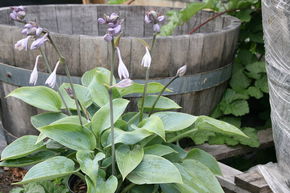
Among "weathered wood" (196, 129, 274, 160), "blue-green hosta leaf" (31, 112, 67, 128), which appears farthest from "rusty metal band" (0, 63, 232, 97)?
"weathered wood" (196, 129, 274, 160)

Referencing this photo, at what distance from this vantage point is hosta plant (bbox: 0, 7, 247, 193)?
1305 millimetres

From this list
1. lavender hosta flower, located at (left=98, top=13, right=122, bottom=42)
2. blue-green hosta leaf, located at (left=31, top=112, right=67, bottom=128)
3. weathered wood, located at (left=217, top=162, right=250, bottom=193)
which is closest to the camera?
lavender hosta flower, located at (left=98, top=13, right=122, bottom=42)

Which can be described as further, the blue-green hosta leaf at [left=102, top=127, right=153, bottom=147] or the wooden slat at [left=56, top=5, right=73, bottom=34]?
the wooden slat at [left=56, top=5, right=73, bottom=34]

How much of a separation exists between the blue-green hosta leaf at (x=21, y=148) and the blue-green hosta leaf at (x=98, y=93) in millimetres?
318

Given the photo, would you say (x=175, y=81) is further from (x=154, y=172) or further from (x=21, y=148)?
(x=21, y=148)

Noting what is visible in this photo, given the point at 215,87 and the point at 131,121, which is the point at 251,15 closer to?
the point at 215,87

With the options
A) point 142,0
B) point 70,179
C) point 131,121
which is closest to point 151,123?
point 131,121

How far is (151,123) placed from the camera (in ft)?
4.56

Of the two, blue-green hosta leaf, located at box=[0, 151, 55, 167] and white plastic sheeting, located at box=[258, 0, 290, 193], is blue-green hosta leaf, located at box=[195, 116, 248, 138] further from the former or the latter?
blue-green hosta leaf, located at box=[0, 151, 55, 167]

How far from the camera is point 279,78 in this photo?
1529 mm

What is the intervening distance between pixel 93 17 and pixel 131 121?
1.63 metres

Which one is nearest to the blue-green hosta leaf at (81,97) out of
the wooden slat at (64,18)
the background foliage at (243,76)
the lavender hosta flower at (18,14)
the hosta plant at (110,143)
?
the hosta plant at (110,143)

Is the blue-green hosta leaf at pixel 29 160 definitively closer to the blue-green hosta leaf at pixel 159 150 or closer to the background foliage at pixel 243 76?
the blue-green hosta leaf at pixel 159 150

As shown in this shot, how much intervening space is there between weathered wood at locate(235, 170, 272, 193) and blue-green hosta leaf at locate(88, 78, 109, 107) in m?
0.76
